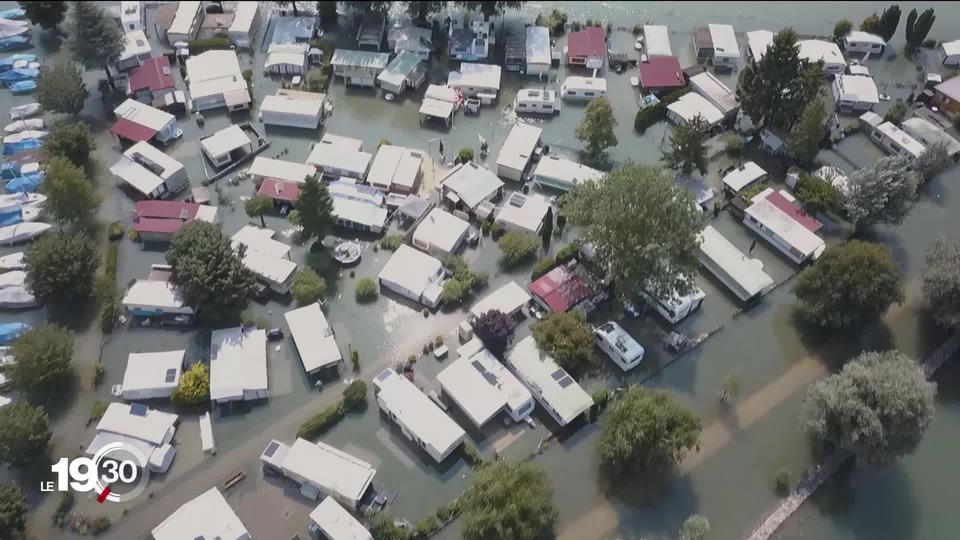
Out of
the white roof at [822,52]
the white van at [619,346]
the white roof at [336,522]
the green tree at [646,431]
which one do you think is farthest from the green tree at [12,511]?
the white roof at [822,52]

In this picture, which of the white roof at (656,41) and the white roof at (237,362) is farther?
the white roof at (656,41)

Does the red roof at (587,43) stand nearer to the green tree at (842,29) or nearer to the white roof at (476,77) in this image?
the white roof at (476,77)

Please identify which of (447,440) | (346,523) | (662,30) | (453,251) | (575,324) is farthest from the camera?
(662,30)

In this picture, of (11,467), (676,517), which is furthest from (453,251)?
(11,467)

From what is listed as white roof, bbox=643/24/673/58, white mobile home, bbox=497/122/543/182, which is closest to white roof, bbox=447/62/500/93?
→ white mobile home, bbox=497/122/543/182

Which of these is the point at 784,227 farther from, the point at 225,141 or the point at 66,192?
the point at 66,192

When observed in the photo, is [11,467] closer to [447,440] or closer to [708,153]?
[447,440]
